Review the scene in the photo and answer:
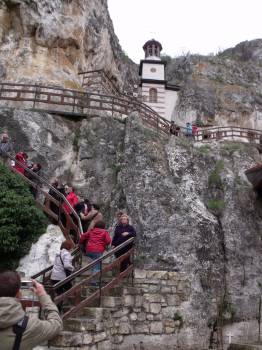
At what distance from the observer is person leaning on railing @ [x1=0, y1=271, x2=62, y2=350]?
2.66 metres

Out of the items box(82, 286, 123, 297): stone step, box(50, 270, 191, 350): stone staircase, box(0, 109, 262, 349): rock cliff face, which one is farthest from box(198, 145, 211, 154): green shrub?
box(82, 286, 123, 297): stone step

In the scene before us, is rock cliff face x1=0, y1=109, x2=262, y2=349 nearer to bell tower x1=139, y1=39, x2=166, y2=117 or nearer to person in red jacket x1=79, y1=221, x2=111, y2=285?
person in red jacket x1=79, y1=221, x2=111, y2=285

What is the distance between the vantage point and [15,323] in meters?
2.71

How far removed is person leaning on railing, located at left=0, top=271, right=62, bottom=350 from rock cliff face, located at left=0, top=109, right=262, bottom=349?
24.9ft

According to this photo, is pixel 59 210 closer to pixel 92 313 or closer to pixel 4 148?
pixel 4 148

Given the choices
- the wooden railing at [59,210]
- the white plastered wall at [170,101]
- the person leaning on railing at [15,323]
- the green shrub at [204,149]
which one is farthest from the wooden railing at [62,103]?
the white plastered wall at [170,101]

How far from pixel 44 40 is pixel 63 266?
14.8 metres

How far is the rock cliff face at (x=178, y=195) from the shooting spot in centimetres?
1050

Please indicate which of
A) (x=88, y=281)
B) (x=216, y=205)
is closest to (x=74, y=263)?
(x=88, y=281)

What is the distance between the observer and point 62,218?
35.5 ft

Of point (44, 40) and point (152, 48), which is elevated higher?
point (152, 48)

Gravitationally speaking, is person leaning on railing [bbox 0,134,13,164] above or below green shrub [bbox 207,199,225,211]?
above

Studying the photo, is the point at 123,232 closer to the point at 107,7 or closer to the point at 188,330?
the point at 188,330

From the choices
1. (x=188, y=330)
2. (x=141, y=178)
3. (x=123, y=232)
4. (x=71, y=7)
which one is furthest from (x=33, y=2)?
(x=188, y=330)
